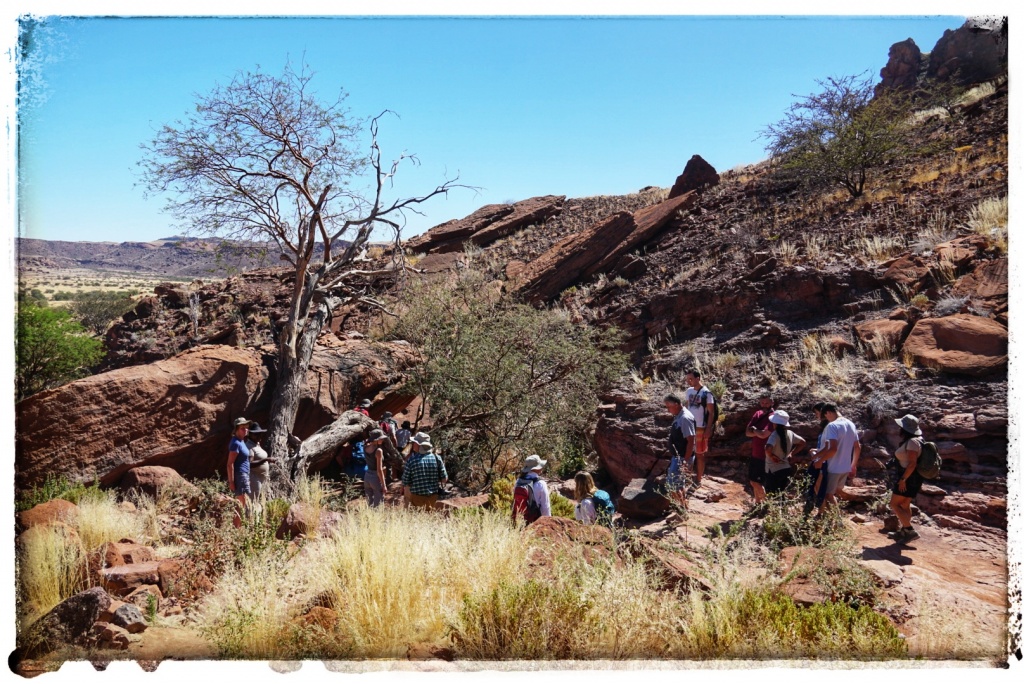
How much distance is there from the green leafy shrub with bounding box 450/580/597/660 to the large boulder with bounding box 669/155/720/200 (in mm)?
23492

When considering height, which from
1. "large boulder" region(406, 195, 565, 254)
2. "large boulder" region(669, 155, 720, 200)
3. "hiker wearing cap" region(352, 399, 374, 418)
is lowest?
"hiker wearing cap" region(352, 399, 374, 418)

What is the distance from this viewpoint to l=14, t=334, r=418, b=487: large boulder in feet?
25.3

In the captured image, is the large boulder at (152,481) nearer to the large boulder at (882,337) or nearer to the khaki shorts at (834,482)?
the khaki shorts at (834,482)

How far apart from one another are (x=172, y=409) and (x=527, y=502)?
19.0 ft

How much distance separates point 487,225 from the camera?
28.6 metres

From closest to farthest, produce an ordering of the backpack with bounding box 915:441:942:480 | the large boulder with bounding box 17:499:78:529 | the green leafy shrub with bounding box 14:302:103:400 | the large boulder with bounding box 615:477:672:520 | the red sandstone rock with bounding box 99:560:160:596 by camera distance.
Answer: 1. the red sandstone rock with bounding box 99:560:160:596
2. the large boulder with bounding box 17:499:78:529
3. the backpack with bounding box 915:441:942:480
4. the large boulder with bounding box 615:477:672:520
5. the green leafy shrub with bounding box 14:302:103:400

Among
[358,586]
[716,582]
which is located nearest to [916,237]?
[716,582]

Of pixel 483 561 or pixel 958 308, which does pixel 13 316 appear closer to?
pixel 483 561

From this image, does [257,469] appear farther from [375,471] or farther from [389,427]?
[389,427]

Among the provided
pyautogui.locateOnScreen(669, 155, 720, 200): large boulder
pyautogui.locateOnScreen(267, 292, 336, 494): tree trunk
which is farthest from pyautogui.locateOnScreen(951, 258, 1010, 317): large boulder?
pyautogui.locateOnScreen(669, 155, 720, 200): large boulder

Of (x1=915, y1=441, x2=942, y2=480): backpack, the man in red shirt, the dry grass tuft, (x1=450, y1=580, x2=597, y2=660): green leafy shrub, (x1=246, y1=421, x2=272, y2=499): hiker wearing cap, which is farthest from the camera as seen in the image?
the dry grass tuft

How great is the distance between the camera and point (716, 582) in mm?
4121

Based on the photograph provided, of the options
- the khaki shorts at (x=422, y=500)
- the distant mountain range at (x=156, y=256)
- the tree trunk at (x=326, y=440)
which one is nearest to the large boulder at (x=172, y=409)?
the tree trunk at (x=326, y=440)

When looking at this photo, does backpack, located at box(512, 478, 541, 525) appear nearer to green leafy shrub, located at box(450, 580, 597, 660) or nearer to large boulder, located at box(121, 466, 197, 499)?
green leafy shrub, located at box(450, 580, 597, 660)
